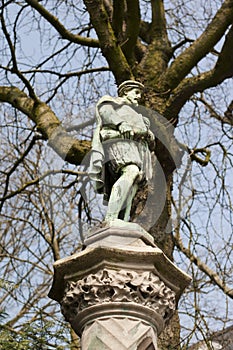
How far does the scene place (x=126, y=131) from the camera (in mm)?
5027

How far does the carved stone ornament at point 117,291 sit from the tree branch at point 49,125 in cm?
390

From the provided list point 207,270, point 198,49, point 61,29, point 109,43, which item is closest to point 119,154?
point 109,43

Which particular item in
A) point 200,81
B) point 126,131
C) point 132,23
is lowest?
point 126,131

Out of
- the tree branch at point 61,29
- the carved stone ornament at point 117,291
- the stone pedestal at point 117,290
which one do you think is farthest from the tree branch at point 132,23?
the carved stone ornament at point 117,291

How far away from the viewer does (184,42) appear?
10156 millimetres

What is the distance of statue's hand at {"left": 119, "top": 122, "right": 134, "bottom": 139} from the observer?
16.5 feet

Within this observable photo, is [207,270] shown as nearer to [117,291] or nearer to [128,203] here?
[128,203]

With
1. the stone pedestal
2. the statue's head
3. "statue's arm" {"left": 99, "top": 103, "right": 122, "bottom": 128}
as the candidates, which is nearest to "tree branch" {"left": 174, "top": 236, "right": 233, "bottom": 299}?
the statue's head

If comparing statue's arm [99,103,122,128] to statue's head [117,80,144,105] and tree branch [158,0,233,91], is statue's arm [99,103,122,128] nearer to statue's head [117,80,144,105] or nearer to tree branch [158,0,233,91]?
statue's head [117,80,144,105]

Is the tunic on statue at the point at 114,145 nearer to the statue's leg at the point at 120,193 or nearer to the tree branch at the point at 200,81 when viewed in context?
the statue's leg at the point at 120,193

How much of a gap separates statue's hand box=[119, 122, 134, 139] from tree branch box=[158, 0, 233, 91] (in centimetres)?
351

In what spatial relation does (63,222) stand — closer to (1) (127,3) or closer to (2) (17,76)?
(2) (17,76)

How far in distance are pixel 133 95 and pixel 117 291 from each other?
62.9 inches

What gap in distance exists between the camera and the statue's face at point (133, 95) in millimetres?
5320
